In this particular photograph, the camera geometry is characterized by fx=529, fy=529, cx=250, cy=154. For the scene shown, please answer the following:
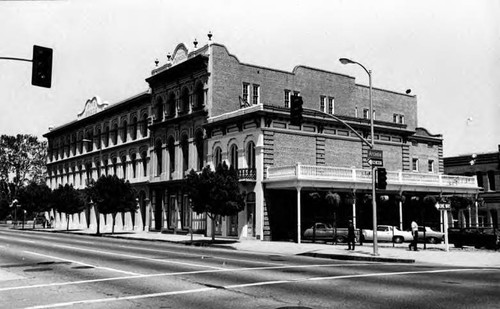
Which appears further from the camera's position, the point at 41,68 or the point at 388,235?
the point at 388,235

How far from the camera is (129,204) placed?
1884 inches

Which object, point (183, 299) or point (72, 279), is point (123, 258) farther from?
point (183, 299)

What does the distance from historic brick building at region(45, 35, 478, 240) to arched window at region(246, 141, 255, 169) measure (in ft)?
0.25

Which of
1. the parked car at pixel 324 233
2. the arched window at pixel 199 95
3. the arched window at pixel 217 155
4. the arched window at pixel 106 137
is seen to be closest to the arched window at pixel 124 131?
the arched window at pixel 106 137

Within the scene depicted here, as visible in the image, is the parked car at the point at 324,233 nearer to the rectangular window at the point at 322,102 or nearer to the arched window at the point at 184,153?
the arched window at the point at 184,153

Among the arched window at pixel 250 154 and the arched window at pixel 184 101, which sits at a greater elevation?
the arched window at pixel 184 101

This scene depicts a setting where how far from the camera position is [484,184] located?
191ft

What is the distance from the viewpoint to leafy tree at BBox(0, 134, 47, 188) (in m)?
88.0

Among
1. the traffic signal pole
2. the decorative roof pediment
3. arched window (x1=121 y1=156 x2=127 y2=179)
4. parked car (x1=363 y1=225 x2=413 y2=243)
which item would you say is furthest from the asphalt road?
the decorative roof pediment

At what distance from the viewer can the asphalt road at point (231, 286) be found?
1095cm

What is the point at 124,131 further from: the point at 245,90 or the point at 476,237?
the point at 476,237

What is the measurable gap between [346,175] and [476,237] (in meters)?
9.89

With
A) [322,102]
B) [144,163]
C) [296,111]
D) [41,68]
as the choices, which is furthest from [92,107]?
[41,68]

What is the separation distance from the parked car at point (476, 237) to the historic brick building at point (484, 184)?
23.5 metres
